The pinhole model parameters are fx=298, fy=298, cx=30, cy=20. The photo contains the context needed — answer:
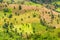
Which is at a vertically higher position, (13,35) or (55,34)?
(55,34)

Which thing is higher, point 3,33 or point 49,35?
point 49,35

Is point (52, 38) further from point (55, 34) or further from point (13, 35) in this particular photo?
point (13, 35)

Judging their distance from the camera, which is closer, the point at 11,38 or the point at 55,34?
the point at 55,34

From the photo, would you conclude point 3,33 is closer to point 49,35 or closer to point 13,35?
point 13,35

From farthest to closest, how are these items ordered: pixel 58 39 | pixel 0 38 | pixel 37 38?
pixel 0 38
pixel 37 38
pixel 58 39

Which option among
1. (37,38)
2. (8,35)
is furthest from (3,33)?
(37,38)

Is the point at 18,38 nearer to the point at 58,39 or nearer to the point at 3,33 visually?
the point at 3,33

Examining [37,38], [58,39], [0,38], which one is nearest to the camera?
[58,39]

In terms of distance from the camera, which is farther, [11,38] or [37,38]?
[11,38]

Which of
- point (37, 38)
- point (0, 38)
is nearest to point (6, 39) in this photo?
point (0, 38)
